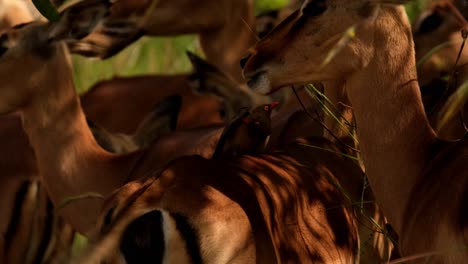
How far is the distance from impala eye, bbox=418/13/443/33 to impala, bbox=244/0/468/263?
4.93 ft

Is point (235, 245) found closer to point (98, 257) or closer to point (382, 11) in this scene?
point (98, 257)

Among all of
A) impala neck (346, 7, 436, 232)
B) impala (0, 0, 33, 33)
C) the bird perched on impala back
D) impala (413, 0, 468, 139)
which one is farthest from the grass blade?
impala (0, 0, 33, 33)

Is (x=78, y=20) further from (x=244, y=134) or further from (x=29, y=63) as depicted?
(x=244, y=134)

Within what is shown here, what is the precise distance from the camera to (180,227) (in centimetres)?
351

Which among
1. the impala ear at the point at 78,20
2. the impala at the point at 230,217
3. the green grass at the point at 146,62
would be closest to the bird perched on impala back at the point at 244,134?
the impala at the point at 230,217

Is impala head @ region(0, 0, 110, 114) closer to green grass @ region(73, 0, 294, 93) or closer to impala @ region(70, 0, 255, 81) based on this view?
impala @ region(70, 0, 255, 81)

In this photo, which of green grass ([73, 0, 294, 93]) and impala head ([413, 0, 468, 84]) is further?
green grass ([73, 0, 294, 93])

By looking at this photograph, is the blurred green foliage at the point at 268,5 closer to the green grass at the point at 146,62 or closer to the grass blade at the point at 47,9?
the green grass at the point at 146,62

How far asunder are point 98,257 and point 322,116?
1907 mm

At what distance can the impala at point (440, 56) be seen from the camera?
4766 mm

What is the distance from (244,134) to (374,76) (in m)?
0.64

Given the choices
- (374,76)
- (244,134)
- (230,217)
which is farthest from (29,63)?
(230,217)

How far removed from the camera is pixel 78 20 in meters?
5.45

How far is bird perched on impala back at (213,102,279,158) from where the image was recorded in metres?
4.52
